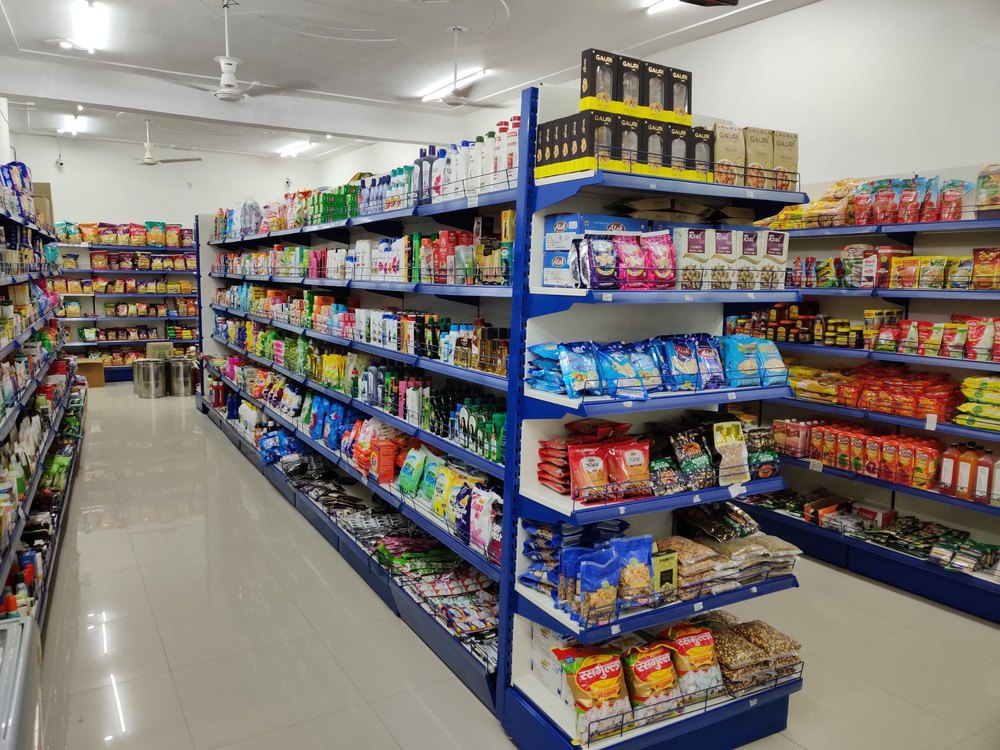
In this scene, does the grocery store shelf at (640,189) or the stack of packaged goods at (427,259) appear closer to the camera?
the grocery store shelf at (640,189)

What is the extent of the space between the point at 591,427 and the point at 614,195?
3.11 ft

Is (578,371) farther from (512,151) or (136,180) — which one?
(136,180)

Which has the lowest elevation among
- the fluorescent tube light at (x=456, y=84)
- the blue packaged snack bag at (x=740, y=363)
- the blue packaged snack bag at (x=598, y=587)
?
the blue packaged snack bag at (x=598, y=587)

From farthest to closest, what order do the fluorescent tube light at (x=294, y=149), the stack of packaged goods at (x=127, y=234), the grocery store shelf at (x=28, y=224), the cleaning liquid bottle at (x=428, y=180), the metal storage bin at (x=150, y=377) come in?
the fluorescent tube light at (x=294, y=149) < the stack of packaged goods at (x=127, y=234) < the metal storage bin at (x=150, y=377) < the grocery store shelf at (x=28, y=224) < the cleaning liquid bottle at (x=428, y=180)

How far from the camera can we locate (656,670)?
2570 mm

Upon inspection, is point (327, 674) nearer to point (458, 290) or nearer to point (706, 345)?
point (458, 290)

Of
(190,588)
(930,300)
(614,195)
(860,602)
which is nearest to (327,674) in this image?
(190,588)

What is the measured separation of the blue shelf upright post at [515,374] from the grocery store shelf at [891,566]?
8.91ft

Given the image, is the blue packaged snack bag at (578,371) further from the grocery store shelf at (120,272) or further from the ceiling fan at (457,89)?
the grocery store shelf at (120,272)

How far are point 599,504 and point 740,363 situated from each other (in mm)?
840

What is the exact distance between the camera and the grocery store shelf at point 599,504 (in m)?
2.49

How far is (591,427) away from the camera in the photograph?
2.80 m

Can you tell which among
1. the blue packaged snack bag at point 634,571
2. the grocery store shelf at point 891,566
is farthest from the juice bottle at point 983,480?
the blue packaged snack bag at point 634,571

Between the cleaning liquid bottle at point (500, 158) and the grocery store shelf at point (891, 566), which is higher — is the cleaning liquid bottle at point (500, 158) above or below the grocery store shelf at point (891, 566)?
above
